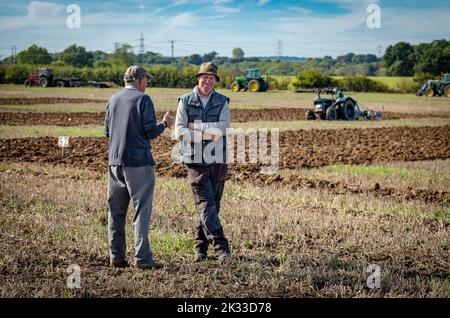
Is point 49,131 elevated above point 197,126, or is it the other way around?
point 197,126

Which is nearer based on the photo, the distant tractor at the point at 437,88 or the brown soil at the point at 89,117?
the brown soil at the point at 89,117

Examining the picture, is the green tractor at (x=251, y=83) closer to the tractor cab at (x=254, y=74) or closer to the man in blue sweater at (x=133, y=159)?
the tractor cab at (x=254, y=74)

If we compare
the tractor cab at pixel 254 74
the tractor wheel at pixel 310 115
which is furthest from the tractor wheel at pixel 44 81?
the tractor wheel at pixel 310 115

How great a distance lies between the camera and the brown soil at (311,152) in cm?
1200

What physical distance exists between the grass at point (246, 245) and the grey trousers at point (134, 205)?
0.23 metres

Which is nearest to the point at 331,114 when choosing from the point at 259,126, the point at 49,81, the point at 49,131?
the point at 259,126

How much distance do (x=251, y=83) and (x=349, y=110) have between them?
94.9 feet

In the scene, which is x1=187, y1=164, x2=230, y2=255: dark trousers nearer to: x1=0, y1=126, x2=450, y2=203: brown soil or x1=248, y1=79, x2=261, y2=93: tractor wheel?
x1=0, y1=126, x2=450, y2=203: brown soil

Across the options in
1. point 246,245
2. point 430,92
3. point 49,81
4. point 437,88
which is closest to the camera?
point 246,245

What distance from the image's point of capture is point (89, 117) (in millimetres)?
28000

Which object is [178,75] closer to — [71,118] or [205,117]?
[71,118]

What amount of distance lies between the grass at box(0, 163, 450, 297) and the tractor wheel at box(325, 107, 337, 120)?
1569 cm

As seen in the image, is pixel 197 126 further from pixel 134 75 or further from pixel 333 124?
pixel 333 124
